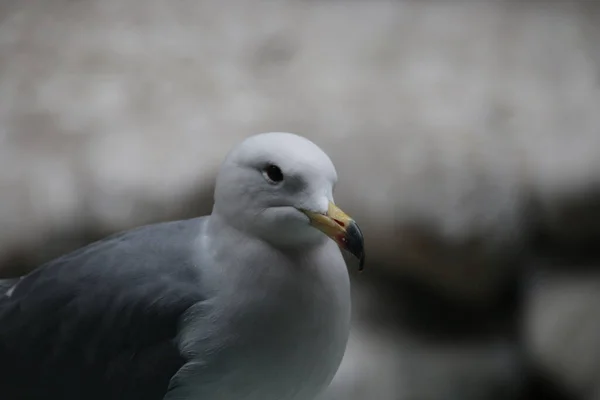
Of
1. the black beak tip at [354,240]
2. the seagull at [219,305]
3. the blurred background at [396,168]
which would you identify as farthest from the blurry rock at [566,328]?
the black beak tip at [354,240]

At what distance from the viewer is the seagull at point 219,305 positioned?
81cm

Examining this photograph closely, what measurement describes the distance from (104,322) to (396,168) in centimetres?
70

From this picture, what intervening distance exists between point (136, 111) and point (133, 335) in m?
0.77

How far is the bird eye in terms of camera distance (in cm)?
80

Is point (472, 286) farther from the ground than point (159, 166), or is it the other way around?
point (159, 166)

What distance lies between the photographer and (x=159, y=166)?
1.45 m

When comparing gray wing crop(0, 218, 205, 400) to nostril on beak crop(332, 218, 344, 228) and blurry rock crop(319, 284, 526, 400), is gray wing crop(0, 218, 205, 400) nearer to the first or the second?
nostril on beak crop(332, 218, 344, 228)

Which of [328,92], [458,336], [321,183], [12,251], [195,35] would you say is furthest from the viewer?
[195,35]

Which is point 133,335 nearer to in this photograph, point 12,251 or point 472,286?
point 12,251

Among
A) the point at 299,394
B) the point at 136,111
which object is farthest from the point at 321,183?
the point at 136,111

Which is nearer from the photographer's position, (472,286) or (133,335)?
(133,335)

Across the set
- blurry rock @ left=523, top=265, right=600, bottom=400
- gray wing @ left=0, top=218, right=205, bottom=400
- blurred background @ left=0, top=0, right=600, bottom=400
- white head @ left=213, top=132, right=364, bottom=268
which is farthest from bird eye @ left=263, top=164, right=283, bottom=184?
blurry rock @ left=523, top=265, right=600, bottom=400

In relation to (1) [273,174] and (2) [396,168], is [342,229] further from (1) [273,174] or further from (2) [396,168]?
(2) [396,168]

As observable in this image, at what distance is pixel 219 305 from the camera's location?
85 centimetres
